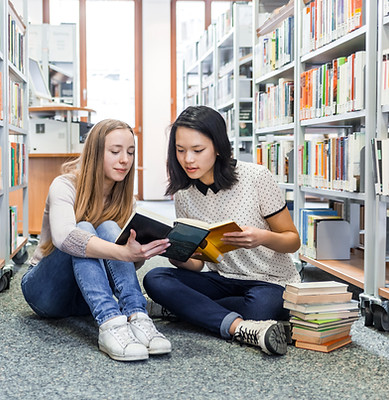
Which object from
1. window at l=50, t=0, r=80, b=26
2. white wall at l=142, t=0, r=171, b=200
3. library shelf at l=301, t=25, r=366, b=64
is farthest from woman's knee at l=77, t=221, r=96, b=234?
window at l=50, t=0, r=80, b=26

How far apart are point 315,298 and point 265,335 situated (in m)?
0.21

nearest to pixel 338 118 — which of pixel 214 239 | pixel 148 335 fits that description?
pixel 214 239

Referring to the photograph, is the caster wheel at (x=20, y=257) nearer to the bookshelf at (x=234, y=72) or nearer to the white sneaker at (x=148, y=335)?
the white sneaker at (x=148, y=335)

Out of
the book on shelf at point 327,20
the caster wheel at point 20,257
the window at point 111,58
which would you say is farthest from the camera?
the window at point 111,58

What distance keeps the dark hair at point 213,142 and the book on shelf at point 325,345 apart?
1.76 feet

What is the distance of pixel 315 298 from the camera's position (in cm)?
171

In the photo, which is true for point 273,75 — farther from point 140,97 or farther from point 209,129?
point 140,97

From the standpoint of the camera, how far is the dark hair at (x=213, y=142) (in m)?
1.78

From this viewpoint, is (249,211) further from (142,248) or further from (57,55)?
(57,55)

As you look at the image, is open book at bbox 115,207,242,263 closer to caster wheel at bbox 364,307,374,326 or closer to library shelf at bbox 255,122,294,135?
caster wheel at bbox 364,307,374,326

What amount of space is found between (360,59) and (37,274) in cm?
139

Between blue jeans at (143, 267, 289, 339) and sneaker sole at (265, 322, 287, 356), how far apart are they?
15cm

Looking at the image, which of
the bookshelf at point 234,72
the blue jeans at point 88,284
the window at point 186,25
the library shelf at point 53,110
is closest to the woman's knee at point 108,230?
the blue jeans at point 88,284

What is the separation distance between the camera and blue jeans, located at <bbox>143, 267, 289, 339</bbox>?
5.80 feet
